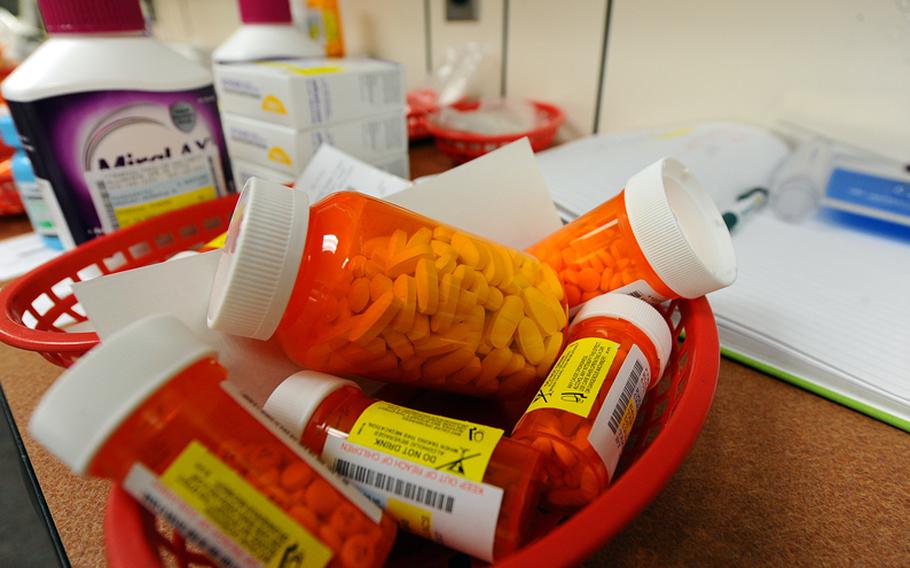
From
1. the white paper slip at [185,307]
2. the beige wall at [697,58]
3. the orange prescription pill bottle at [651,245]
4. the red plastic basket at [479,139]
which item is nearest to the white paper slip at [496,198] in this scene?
the orange prescription pill bottle at [651,245]

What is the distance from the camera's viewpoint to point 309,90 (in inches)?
19.4

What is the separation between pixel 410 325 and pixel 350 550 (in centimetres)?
11

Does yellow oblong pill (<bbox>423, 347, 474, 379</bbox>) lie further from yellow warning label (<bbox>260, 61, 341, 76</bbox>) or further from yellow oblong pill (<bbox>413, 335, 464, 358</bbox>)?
yellow warning label (<bbox>260, 61, 341, 76</bbox>)

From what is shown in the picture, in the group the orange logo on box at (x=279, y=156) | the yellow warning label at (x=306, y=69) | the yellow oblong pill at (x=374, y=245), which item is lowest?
the orange logo on box at (x=279, y=156)

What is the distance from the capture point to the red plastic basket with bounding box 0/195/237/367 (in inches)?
10.5

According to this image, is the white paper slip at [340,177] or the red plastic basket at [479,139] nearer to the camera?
the white paper slip at [340,177]

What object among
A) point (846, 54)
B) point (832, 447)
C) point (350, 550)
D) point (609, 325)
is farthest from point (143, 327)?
point (846, 54)

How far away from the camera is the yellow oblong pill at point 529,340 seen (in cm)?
29

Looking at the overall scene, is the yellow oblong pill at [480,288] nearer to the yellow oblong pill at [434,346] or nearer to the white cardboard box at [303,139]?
the yellow oblong pill at [434,346]

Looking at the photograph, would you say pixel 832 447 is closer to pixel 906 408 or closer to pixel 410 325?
pixel 906 408

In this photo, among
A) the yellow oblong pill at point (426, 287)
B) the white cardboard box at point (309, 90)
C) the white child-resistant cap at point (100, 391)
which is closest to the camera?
the white child-resistant cap at point (100, 391)

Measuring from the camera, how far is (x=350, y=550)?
0.19 meters

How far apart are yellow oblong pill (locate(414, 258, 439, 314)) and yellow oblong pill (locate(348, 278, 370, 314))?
0.08 feet

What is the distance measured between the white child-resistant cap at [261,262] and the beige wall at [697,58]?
59 centimetres
